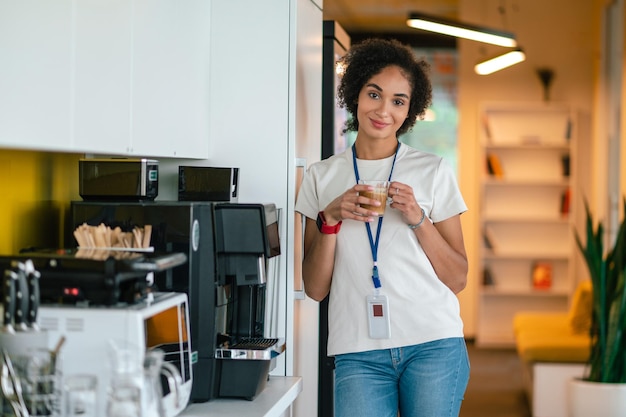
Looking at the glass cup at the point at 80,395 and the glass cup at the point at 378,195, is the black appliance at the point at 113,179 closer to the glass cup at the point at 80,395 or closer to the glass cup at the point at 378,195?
the glass cup at the point at 378,195

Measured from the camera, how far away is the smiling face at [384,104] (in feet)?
9.19

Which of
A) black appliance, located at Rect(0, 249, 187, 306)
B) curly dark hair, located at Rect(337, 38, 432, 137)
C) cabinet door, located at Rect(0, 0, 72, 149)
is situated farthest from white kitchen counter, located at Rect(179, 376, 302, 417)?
curly dark hair, located at Rect(337, 38, 432, 137)

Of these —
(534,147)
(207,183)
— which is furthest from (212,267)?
(534,147)

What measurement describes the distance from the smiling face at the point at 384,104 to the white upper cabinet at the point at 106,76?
56 centimetres

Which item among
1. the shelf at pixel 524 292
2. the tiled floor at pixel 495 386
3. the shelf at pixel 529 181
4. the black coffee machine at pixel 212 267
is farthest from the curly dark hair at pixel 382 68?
the shelf at pixel 524 292

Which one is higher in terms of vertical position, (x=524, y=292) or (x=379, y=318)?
(x=379, y=318)

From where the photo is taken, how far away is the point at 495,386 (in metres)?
7.69

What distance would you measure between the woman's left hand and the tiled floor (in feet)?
13.5

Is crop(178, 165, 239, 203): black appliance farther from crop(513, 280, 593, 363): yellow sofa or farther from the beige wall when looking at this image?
the beige wall

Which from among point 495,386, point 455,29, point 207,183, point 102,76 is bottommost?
point 495,386

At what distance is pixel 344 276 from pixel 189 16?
37.8 inches

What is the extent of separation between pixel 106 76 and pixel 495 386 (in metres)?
5.87

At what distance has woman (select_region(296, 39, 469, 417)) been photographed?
8.79 feet

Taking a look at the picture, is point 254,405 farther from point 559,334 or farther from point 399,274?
point 559,334
